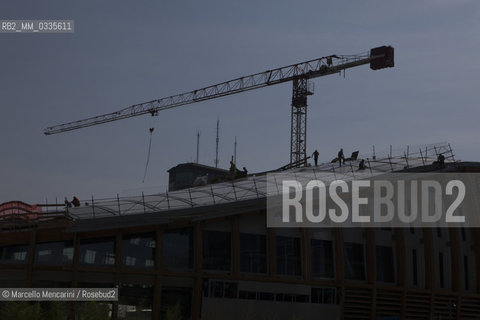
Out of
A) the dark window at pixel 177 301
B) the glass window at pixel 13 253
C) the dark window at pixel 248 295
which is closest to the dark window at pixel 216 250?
the dark window at pixel 248 295

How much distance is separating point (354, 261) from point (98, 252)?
17907mm

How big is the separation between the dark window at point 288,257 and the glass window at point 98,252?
11082mm

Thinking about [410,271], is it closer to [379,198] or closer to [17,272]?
[379,198]

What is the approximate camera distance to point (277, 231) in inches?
1495

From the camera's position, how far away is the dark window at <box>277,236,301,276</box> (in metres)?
37.6

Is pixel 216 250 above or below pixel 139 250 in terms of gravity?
above

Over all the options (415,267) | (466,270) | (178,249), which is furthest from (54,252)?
(466,270)

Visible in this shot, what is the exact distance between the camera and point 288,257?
3791 centimetres

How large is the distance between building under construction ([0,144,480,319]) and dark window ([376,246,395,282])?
0.25 feet

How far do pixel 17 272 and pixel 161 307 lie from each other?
858 cm

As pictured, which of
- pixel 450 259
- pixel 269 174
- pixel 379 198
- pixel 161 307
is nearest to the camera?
pixel 161 307

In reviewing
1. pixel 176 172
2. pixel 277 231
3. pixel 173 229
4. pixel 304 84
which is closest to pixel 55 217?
pixel 173 229

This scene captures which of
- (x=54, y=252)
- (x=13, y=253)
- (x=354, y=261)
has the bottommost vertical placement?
(x=13, y=253)

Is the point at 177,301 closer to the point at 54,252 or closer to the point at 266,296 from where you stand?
the point at 266,296
